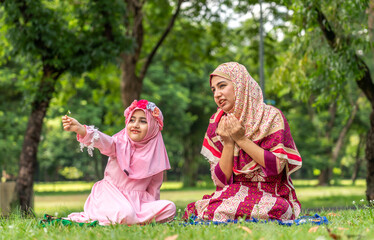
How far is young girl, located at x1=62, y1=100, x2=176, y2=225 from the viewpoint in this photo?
4.41 metres

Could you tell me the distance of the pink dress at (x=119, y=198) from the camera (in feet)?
14.3

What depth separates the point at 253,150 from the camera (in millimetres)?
4434

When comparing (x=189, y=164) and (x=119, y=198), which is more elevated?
(x=119, y=198)

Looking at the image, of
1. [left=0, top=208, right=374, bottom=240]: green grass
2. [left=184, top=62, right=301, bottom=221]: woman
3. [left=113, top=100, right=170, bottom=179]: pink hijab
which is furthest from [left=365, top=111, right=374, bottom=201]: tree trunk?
[left=113, top=100, right=170, bottom=179]: pink hijab

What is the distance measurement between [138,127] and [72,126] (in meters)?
0.81

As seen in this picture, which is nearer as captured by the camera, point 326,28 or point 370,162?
point 326,28

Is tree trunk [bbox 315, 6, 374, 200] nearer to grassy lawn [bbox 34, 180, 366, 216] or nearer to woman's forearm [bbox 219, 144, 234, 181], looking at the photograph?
grassy lawn [bbox 34, 180, 366, 216]

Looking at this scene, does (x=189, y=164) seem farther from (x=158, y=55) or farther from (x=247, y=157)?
(x=247, y=157)

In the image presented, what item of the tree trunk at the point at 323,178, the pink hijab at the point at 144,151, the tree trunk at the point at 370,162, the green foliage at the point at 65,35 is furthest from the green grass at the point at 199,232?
the tree trunk at the point at 323,178

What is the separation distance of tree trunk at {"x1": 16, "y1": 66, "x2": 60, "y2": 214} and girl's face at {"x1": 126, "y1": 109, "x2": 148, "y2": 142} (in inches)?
223

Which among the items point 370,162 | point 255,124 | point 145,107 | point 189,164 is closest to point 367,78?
point 370,162

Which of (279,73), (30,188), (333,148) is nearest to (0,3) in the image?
(30,188)

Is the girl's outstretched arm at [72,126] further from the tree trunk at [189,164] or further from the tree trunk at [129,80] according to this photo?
the tree trunk at [189,164]

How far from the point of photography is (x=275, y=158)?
4.42 m
